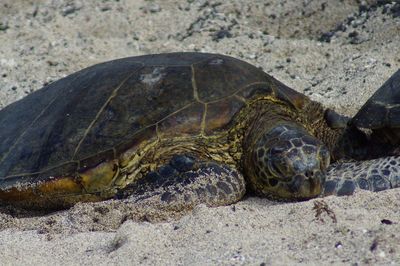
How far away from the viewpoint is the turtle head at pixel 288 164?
4105 mm

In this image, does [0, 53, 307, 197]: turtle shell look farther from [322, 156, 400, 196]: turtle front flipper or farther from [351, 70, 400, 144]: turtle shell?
[322, 156, 400, 196]: turtle front flipper

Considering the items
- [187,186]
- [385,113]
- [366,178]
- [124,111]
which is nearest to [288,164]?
[366,178]

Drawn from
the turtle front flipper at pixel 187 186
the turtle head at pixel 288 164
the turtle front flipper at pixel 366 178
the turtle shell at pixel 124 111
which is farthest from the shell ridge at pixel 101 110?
the turtle front flipper at pixel 366 178

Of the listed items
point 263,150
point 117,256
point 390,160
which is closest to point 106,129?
point 263,150

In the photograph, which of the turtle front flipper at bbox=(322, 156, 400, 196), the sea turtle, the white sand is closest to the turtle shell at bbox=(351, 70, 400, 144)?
the sea turtle

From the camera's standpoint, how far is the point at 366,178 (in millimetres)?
4098

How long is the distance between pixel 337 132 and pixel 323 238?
1.83 meters

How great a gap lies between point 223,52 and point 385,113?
9.85ft

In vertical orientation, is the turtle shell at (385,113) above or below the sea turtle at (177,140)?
above

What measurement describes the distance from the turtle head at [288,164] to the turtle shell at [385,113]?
1.70 ft

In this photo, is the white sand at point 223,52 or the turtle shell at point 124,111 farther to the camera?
the turtle shell at point 124,111

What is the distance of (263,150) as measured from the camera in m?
4.36

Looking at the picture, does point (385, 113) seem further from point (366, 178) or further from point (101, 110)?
point (101, 110)

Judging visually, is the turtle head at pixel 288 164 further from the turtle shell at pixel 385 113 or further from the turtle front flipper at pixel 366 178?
the turtle shell at pixel 385 113
